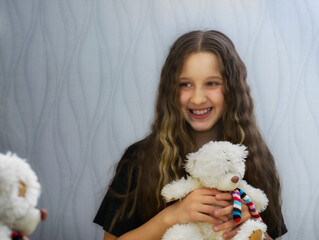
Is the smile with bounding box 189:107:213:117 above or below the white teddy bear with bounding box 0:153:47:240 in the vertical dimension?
above

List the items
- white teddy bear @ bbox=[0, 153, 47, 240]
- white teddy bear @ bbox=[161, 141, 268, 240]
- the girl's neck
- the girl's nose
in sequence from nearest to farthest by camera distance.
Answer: white teddy bear @ bbox=[0, 153, 47, 240], white teddy bear @ bbox=[161, 141, 268, 240], the girl's nose, the girl's neck

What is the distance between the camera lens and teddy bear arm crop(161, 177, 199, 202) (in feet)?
2.99

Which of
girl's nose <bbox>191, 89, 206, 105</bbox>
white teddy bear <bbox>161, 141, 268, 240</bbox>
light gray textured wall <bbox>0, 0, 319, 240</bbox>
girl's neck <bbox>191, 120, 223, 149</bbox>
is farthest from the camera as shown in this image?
light gray textured wall <bbox>0, 0, 319, 240</bbox>

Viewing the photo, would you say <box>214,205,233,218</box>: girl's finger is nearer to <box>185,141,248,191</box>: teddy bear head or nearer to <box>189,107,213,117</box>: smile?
<box>185,141,248,191</box>: teddy bear head

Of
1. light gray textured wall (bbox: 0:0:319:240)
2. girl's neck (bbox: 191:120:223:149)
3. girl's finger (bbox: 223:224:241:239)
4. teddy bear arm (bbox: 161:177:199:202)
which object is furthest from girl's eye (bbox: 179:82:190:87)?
light gray textured wall (bbox: 0:0:319:240)

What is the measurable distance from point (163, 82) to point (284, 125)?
2.93 feet

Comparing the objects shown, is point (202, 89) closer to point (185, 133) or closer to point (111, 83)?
point (185, 133)

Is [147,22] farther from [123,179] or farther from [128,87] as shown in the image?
[123,179]

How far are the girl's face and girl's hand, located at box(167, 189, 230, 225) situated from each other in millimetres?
201

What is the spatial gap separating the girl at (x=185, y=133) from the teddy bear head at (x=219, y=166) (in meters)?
0.11

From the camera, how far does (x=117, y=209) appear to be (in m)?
1.04

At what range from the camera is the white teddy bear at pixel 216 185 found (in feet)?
2.76

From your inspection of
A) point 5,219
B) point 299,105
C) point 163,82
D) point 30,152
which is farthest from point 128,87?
point 5,219

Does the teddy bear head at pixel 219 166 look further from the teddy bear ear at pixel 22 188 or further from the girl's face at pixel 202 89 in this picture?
the teddy bear ear at pixel 22 188
